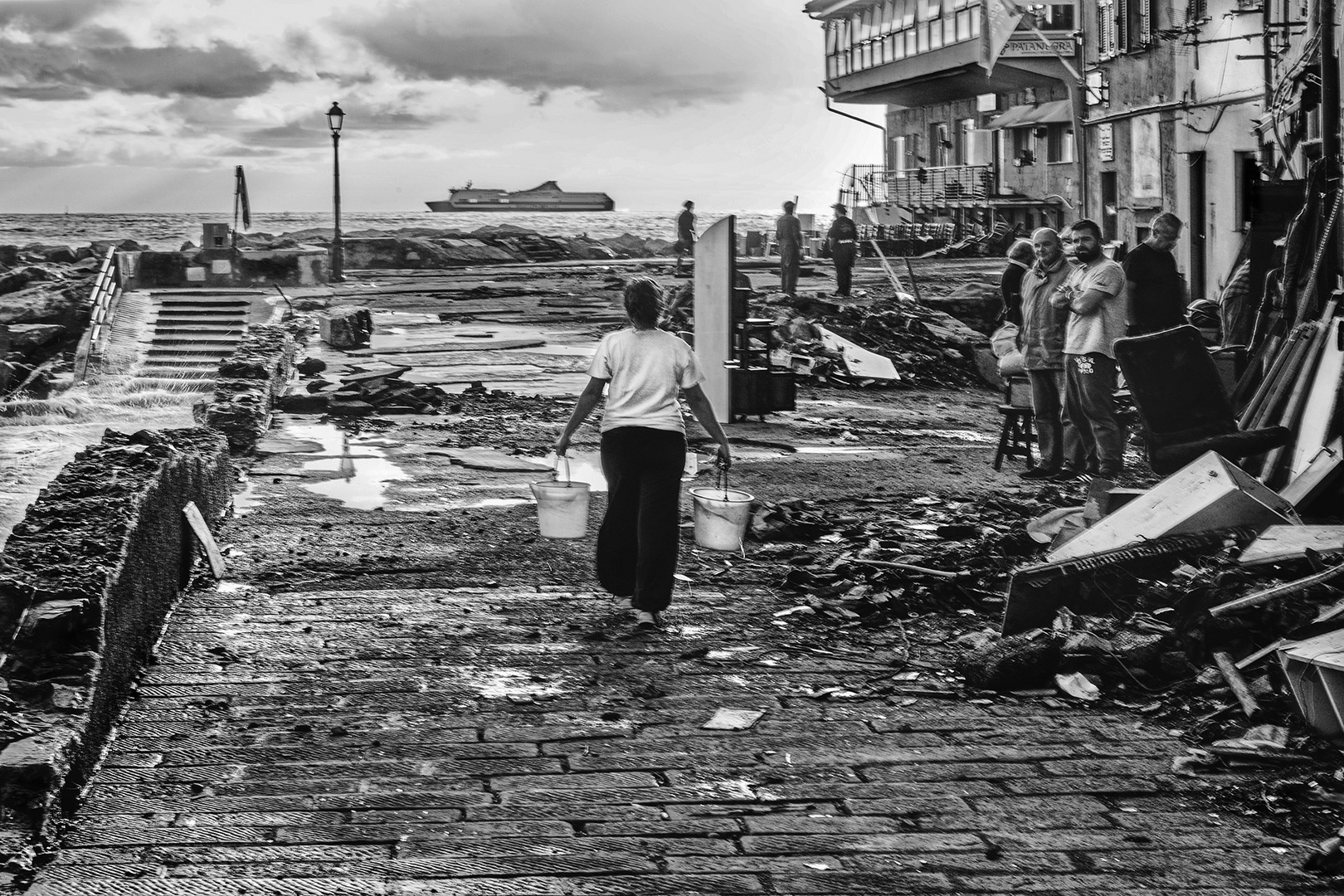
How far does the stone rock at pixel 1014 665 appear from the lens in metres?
6.21

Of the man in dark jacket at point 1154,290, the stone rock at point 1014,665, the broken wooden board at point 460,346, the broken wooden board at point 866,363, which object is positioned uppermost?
the man in dark jacket at point 1154,290

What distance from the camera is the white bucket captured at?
8211 mm

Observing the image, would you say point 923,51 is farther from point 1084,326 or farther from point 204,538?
point 204,538

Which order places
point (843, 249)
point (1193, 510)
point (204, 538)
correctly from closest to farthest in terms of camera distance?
1. point (1193, 510)
2. point (204, 538)
3. point (843, 249)

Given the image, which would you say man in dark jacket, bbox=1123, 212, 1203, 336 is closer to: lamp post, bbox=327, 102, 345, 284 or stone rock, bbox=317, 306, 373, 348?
stone rock, bbox=317, 306, 373, 348

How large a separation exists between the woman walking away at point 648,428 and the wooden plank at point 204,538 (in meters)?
2.27

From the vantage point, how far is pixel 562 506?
8.36 m

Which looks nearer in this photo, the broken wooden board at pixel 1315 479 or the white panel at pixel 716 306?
the broken wooden board at pixel 1315 479

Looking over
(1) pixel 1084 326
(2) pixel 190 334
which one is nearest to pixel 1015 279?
(1) pixel 1084 326

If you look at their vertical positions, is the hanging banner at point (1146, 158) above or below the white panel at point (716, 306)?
above

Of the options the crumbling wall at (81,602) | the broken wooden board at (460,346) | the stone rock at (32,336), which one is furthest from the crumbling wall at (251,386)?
the stone rock at (32,336)

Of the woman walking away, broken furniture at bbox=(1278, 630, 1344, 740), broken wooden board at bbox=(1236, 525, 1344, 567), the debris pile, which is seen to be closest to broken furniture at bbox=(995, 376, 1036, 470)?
broken wooden board at bbox=(1236, 525, 1344, 567)

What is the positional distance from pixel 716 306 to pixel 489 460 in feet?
10.00

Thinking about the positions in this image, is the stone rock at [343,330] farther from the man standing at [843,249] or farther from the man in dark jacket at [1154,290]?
the man in dark jacket at [1154,290]
